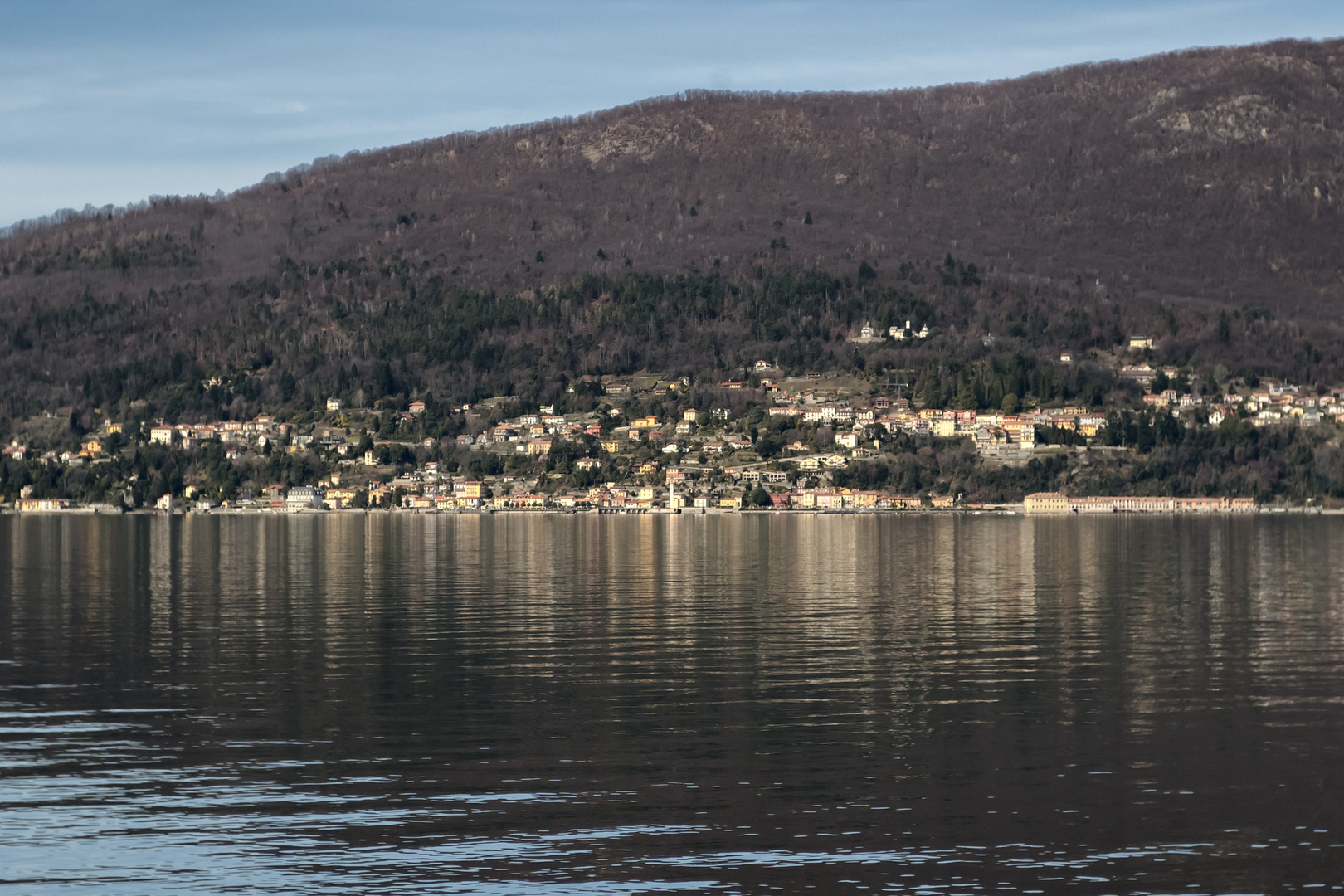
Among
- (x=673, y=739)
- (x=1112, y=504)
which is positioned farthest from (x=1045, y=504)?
(x=673, y=739)

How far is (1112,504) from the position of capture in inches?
7618

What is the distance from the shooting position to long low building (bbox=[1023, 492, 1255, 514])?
192 meters

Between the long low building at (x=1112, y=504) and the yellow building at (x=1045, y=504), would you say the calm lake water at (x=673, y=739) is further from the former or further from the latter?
the long low building at (x=1112, y=504)

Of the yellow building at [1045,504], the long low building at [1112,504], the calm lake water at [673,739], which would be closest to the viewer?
the calm lake water at [673,739]

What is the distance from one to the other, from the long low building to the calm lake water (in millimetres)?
124395

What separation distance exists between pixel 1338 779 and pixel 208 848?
61.1 feet

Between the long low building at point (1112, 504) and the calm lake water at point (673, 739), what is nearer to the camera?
the calm lake water at point (673, 739)

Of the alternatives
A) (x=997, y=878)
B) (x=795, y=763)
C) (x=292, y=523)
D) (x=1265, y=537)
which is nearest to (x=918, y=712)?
(x=795, y=763)

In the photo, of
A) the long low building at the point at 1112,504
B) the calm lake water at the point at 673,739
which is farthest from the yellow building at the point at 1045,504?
the calm lake water at the point at 673,739

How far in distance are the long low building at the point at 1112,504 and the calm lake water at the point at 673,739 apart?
124 metres

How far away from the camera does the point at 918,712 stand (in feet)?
118

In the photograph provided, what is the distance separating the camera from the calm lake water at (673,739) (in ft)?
79.9

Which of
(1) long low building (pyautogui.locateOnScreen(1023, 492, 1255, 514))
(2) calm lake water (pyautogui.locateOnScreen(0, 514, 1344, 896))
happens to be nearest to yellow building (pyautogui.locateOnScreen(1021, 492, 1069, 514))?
(1) long low building (pyautogui.locateOnScreen(1023, 492, 1255, 514))

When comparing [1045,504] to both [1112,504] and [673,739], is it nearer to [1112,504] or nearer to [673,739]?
[1112,504]
